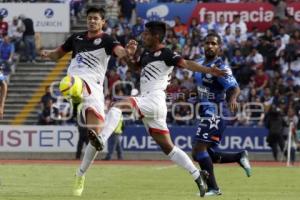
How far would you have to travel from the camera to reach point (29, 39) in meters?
33.5

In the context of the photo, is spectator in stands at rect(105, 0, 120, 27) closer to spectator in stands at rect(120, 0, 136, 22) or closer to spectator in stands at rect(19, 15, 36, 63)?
spectator in stands at rect(120, 0, 136, 22)

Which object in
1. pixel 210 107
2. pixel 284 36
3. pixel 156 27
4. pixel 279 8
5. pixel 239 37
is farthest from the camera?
pixel 279 8

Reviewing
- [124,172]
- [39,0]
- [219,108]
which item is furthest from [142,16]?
[219,108]

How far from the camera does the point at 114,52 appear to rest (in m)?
14.5

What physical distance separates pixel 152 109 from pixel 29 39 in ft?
65.9

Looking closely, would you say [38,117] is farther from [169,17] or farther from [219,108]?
[219,108]

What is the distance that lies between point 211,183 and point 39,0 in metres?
21.0

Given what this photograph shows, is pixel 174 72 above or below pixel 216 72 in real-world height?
below

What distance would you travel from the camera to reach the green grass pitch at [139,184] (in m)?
14.8

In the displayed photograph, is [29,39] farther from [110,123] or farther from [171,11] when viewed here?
[110,123]

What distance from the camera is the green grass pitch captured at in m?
14.8

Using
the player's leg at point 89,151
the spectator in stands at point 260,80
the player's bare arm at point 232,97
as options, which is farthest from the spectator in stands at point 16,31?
the player's bare arm at point 232,97

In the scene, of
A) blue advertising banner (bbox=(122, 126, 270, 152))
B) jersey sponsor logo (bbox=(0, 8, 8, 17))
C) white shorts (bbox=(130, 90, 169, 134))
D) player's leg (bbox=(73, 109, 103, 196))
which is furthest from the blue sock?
jersey sponsor logo (bbox=(0, 8, 8, 17))

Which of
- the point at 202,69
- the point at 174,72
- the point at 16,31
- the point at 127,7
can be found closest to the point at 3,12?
the point at 16,31
